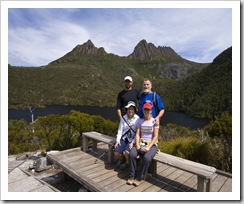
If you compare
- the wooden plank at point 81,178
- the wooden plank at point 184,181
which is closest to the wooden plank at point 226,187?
the wooden plank at point 184,181

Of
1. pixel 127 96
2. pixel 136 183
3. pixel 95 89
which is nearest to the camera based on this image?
pixel 136 183

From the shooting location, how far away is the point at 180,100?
8031 centimetres

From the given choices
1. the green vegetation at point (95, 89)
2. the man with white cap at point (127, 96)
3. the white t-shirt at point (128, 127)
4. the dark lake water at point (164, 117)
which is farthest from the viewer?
the green vegetation at point (95, 89)

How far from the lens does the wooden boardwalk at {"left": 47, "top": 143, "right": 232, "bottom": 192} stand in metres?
2.83

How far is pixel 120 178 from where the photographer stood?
3.10 m

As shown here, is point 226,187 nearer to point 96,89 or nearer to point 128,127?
point 128,127

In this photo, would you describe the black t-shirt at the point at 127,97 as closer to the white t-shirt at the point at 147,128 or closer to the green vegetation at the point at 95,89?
the white t-shirt at the point at 147,128

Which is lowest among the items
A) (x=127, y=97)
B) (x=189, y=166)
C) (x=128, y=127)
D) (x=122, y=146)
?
(x=189, y=166)

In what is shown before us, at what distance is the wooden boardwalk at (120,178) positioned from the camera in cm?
283

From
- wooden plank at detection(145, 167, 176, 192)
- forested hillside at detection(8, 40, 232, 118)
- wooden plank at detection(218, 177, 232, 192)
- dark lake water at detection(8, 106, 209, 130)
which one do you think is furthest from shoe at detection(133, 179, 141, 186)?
forested hillside at detection(8, 40, 232, 118)

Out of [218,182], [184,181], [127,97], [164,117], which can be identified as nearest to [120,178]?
[184,181]

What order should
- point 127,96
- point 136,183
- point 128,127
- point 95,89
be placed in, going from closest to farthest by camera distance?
point 136,183 < point 128,127 < point 127,96 < point 95,89

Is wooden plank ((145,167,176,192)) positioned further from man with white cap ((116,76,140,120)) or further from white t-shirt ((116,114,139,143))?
man with white cap ((116,76,140,120))

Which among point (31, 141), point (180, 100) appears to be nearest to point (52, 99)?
point (180, 100)
